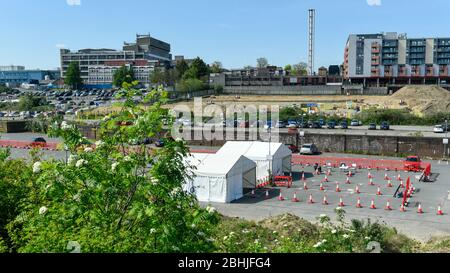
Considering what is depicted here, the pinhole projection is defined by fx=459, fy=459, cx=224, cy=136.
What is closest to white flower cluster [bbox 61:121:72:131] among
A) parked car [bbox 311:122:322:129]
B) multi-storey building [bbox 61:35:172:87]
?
parked car [bbox 311:122:322:129]

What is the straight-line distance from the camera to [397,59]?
330ft

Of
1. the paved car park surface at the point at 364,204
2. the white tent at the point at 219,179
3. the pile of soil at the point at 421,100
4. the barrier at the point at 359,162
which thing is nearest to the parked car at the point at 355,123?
the pile of soil at the point at 421,100

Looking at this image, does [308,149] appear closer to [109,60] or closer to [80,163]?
[80,163]

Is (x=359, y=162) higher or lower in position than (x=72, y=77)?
lower

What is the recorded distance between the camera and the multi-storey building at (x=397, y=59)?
9881cm

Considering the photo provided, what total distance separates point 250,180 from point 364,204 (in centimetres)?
581

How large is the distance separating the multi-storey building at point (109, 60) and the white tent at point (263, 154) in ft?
394

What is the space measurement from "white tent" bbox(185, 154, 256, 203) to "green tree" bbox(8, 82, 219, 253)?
13.5m

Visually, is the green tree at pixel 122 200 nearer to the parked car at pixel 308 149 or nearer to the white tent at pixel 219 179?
the white tent at pixel 219 179

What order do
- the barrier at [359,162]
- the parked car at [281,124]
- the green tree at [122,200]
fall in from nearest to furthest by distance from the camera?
the green tree at [122,200]
the barrier at [359,162]
the parked car at [281,124]

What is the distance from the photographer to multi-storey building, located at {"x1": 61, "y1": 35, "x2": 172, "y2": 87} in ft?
476

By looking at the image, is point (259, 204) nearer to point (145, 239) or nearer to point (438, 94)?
point (145, 239)

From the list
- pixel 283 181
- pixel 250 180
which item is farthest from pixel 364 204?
pixel 250 180
